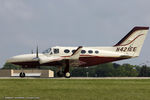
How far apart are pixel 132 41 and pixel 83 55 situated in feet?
21.8

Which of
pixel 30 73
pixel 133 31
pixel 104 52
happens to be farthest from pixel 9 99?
pixel 30 73

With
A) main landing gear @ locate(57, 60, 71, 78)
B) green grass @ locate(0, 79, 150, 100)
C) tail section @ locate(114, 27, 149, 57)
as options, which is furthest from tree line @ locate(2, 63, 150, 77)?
green grass @ locate(0, 79, 150, 100)

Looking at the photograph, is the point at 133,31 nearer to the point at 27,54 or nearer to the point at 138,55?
the point at 138,55

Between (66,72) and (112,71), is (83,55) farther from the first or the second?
(112,71)

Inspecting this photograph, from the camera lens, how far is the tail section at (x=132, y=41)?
133 ft

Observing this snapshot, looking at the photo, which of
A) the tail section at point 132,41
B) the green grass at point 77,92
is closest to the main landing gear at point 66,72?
the tail section at point 132,41

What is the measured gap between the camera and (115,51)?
40.4 meters

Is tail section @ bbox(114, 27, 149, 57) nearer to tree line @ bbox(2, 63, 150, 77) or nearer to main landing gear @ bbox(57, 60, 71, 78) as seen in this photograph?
main landing gear @ bbox(57, 60, 71, 78)

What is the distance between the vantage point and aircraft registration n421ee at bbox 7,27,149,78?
37.5 metres

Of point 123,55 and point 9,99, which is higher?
point 123,55

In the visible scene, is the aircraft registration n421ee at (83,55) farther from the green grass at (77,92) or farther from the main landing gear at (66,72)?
the green grass at (77,92)

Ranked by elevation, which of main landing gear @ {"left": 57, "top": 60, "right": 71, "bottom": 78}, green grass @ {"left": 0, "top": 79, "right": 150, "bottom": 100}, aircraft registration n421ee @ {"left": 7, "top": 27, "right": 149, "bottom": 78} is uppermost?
aircraft registration n421ee @ {"left": 7, "top": 27, "right": 149, "bottom": 78}

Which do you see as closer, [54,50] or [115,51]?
[54,50]

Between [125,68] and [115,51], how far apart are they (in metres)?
63.3
